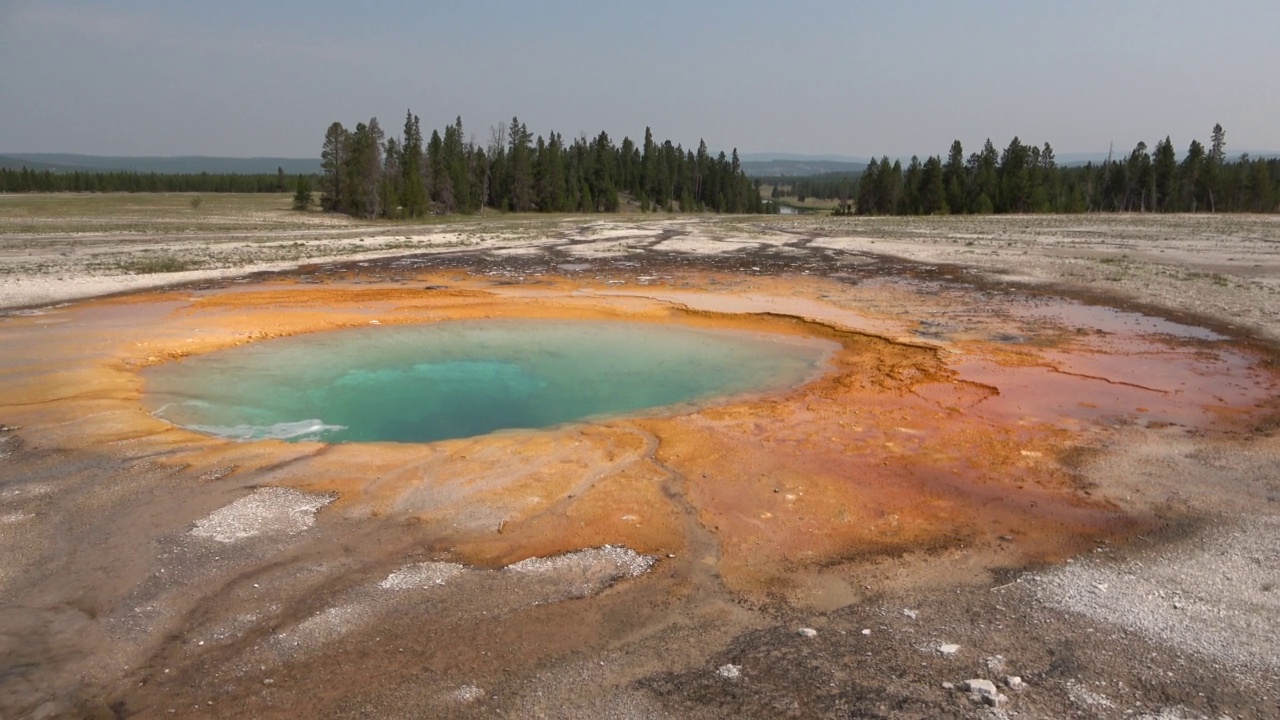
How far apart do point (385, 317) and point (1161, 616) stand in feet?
46.1

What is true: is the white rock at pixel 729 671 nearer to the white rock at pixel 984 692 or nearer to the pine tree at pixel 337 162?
A: the white rock at pixel 984 692

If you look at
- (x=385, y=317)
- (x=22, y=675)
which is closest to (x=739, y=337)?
(x=385, y=317)

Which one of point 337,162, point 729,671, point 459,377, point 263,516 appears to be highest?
point 337,162

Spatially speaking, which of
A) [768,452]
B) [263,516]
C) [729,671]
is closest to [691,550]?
[729,671]

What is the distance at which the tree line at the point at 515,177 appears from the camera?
5784 centimetres

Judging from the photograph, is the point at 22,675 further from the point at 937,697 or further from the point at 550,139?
the point at 550,139

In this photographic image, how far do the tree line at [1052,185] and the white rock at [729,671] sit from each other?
232 ft

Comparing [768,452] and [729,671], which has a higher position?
[768,452]

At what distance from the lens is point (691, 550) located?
5.88 m

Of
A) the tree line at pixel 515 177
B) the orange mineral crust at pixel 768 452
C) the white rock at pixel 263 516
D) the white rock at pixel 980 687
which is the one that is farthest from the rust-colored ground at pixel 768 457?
the tree line at pixel 515 177

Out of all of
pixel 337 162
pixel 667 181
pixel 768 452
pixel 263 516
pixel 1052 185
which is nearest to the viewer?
pixel 263 516

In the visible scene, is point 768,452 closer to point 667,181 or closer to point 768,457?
point 768,457

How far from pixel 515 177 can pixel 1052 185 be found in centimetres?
5393

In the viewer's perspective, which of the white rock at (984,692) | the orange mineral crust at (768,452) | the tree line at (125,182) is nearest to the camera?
the white rock at (984,692)
